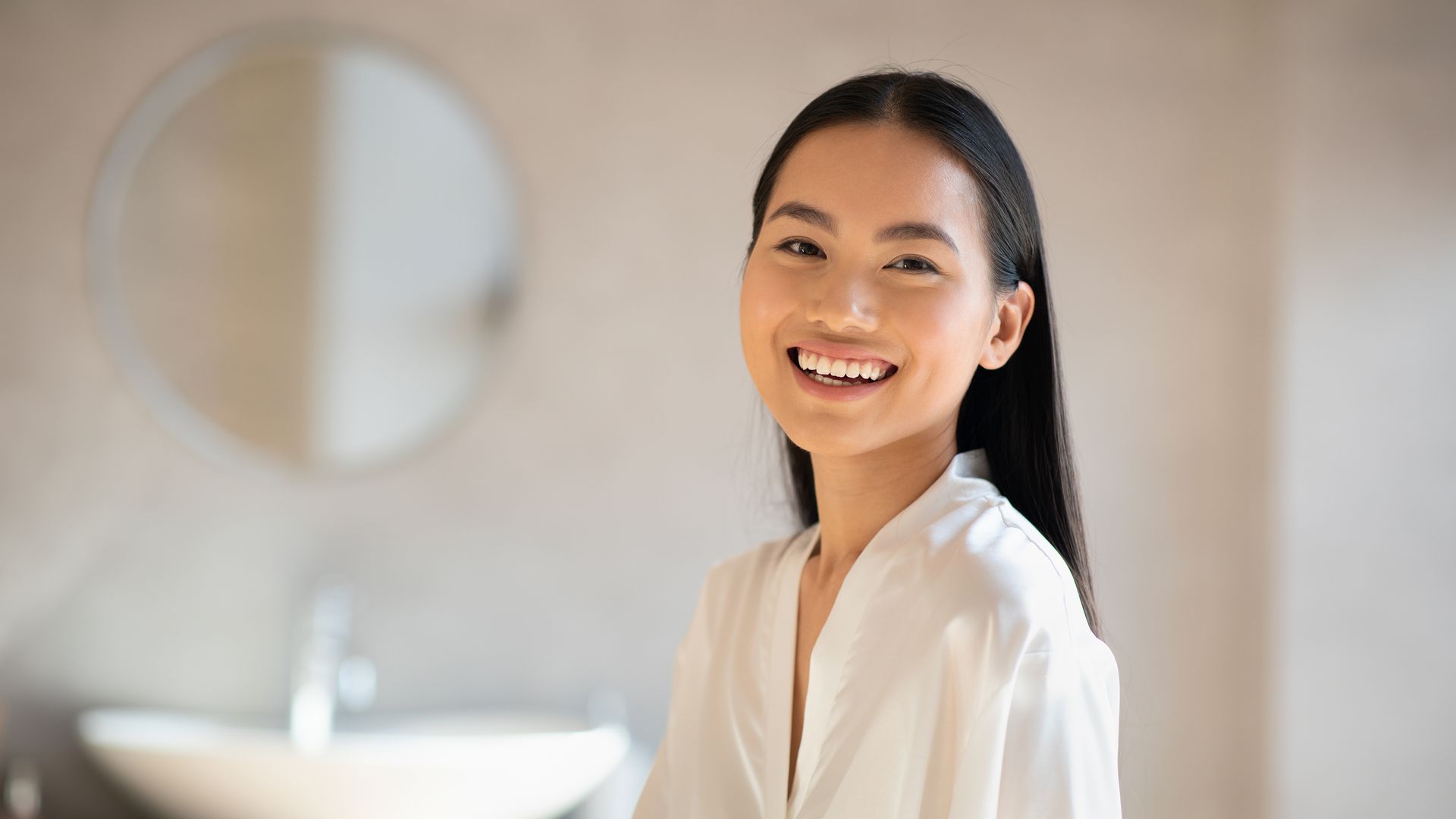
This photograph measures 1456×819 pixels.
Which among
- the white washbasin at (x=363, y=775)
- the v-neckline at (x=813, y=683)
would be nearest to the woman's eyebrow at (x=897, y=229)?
the v-neckline at (x=813, y=683)

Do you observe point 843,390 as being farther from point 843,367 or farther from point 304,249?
point 304,249

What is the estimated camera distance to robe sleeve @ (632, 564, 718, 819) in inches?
42.8

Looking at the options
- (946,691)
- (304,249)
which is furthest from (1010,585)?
(304,249)

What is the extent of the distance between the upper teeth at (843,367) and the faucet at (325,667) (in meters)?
2.13

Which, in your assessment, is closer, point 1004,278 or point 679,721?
point 1004,278

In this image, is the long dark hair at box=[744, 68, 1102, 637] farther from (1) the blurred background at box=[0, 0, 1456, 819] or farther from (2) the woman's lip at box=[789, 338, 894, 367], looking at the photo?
(1) the blurred background at box=[0, 0, 1456, 819]

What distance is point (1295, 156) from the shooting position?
8.64ft

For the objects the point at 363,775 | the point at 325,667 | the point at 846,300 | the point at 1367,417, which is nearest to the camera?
the point at 846,300

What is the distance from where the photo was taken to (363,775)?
7.28 feet

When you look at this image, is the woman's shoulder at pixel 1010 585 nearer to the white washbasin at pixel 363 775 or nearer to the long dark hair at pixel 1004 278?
the long dark hair at pixel 1004 278

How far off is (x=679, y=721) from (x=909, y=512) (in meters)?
0.34

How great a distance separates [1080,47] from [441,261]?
64.2 inches

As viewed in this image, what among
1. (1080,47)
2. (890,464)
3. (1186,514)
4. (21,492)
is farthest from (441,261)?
(890,464)

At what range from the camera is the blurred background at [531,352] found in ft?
8.89
